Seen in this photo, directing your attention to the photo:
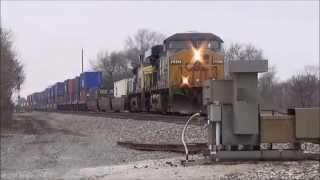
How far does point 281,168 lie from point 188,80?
54.7ft

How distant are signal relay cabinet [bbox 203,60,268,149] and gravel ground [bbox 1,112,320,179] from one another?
66 cm

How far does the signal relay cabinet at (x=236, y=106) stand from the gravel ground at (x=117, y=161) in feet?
2.16

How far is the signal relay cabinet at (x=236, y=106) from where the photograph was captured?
1234cm

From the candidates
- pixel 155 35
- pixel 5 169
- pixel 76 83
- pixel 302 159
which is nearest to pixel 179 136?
pixel 5 169

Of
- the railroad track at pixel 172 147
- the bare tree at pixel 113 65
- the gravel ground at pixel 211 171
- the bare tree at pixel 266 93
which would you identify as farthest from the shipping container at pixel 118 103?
the bare tree at pixel 113 65

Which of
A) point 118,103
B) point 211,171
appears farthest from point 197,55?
point 118,103

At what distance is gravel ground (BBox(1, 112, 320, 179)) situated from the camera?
11.6 metres

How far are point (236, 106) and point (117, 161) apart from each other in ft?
14.5

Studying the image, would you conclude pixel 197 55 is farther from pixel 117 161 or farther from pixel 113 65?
pixel 113 65

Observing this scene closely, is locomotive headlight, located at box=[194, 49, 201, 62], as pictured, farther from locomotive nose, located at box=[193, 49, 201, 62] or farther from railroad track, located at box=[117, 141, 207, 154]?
railroad track, located at box=[117, 141, 207, 154]

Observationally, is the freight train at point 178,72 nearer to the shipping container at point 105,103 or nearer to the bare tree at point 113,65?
the shipping container at point 105,103

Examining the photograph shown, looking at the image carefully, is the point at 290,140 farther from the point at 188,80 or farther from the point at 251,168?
the point at 188,80

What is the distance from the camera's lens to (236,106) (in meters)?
12.5

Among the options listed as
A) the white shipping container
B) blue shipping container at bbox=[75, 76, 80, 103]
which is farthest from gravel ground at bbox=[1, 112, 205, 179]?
blue shipping container at bbox=[75, 76, 80, 103]
